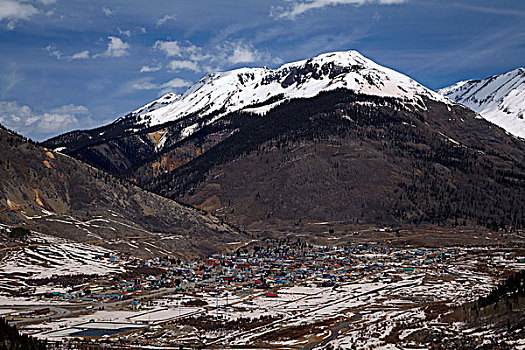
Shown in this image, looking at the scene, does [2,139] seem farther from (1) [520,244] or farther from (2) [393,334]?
(1) [520,244]

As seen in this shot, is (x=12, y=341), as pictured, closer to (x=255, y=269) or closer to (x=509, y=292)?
(x=509, y=292)

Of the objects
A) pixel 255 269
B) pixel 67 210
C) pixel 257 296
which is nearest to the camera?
pixel 257 296

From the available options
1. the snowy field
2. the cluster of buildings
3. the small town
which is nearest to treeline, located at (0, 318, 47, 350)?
the small town

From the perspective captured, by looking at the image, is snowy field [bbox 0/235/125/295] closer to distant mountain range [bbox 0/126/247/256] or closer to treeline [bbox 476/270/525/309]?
distant mountain range [bbox 0/126/247/256]

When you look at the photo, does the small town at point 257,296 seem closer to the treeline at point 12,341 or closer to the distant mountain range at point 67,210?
the distant mountain range at point 67,210

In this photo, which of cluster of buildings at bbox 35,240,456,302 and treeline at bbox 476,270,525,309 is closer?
treeline at bbox 476,270,525,309

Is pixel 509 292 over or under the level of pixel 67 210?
under

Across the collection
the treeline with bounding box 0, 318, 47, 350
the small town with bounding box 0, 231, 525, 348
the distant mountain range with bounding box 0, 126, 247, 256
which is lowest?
the small town with bounding box 0, 231, 525, 348

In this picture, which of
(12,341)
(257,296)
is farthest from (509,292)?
(257,296)

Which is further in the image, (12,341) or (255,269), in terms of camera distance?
(255,269)

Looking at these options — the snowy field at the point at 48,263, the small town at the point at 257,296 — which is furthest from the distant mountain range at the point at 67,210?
the small town at the point at 257,296

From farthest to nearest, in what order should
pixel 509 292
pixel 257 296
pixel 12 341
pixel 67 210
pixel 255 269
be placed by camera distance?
pixel 67 210 < pixel 255 269 < pixel 257 296 < pixel 509 292 < pixel 12 341

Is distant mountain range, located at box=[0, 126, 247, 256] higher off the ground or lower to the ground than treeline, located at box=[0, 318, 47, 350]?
higher
